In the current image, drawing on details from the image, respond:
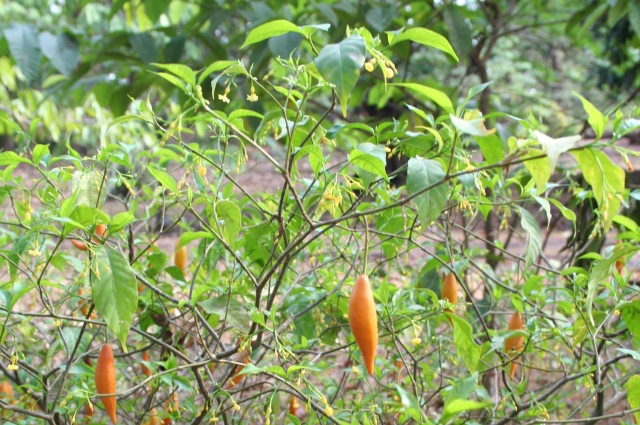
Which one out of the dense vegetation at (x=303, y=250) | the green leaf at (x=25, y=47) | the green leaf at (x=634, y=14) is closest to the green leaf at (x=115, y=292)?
the dense vegetation at (x=303, y=250)

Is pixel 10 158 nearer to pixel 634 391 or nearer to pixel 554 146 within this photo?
pixel 554 146

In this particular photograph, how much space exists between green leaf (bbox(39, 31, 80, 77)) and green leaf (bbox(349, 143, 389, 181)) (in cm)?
92

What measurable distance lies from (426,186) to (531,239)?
0.53 ft

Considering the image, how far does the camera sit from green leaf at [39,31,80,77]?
1.22 meters

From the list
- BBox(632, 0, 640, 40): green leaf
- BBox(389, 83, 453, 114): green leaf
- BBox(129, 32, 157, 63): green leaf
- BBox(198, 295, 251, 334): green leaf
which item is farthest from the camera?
BBox(129, 32, 157, 63): green leaf

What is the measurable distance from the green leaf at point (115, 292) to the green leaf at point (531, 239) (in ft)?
1.10

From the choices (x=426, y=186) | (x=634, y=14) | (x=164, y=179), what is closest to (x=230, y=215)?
(x=164, y=179)

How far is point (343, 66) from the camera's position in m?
0.42

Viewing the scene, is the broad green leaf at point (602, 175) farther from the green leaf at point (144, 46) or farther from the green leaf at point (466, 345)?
the green leaf at point (144, 46)

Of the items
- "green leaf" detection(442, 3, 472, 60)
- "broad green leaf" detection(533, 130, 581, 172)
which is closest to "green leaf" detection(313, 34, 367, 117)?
"broad green leaf" detection(533, 130, 581, 172)

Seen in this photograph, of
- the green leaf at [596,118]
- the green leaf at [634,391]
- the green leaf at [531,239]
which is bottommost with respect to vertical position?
the green leaf at [634,391]

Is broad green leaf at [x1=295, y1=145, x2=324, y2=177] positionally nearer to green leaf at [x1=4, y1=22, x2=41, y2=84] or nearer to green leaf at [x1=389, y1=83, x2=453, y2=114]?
green leaf at [x1=389, y1=83, x2=453, y2=114]

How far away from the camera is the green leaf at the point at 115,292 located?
0.45 meters

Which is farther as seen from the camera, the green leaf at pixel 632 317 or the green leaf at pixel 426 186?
the green leaf at pixel 632 317
